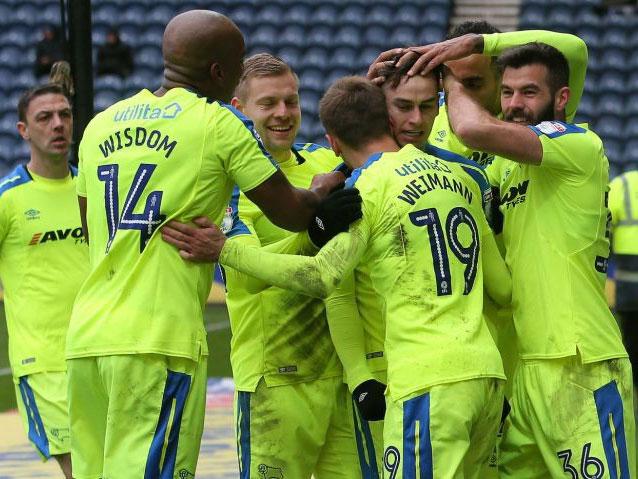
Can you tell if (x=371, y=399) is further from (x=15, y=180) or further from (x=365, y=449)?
(x=15, y=180)

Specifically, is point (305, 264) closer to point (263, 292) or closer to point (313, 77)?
point (263, 292)

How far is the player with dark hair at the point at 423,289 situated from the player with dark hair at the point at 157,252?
236 millimetres

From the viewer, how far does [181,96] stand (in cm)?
479

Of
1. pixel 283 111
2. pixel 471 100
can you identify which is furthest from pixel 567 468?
pixel 283 111

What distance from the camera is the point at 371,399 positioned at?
16.4 ft

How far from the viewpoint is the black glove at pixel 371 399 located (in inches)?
196

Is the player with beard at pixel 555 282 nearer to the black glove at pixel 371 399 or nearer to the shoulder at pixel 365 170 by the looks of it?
the shoulder at pixel 365 170

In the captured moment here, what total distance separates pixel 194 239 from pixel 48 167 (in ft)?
12.3

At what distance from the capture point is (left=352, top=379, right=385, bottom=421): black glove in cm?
498

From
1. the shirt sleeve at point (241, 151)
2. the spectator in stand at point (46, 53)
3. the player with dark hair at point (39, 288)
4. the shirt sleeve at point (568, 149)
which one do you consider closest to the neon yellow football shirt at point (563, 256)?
the shirt sleeve at point (568, 149)

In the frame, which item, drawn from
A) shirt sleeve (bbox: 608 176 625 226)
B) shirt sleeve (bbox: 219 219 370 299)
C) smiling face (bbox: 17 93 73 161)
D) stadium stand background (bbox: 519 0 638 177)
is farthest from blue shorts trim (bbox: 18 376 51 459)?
stadium stand background (bbox: 519 0 638 177)

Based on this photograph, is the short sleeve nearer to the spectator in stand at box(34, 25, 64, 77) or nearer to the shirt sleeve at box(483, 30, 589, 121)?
the shirt sleeve at box(483, 30, 589, 121)

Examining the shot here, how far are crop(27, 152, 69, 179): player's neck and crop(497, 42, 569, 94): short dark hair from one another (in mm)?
3919

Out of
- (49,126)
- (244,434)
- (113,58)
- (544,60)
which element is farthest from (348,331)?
(113,58)
